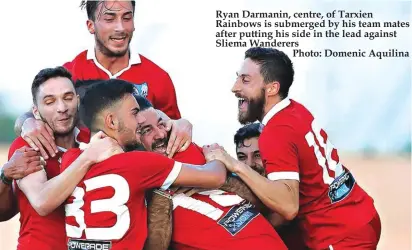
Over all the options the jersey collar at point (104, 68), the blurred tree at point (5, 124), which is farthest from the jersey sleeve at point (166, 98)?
the blurred tree at point (5, 124)

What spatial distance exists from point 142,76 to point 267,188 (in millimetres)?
1310

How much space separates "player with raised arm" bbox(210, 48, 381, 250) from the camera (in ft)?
14.4

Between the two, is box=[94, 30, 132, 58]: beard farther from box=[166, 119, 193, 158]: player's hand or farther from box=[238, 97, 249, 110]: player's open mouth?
box=[166, 119, 193, 158]: player's hand

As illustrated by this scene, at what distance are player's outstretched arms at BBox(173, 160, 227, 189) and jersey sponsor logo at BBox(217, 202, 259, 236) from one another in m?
0.18

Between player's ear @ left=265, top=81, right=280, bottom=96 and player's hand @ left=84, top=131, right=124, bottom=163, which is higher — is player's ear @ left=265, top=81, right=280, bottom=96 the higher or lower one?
the higher one

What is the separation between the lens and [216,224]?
13.8 ft

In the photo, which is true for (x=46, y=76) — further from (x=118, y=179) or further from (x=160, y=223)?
(x=160, y=223)

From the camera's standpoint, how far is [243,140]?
5.04m

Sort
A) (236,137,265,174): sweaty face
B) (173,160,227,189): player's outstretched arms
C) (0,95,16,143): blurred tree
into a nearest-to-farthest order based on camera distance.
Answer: (173,160,227,189): player's outstretched arms < (236,137,265,174): sweaty face < (0,95,16,143): blurred tree

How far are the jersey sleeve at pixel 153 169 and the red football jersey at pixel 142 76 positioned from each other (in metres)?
1.22

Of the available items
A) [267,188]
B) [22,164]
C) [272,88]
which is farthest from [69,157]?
[272,88]

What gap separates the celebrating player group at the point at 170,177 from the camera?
13.1 feet

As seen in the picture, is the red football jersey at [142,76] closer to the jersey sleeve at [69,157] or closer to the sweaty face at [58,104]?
the sweaty face at [58,104]

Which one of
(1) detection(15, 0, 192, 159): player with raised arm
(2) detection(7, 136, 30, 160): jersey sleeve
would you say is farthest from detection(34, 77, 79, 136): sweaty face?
(1) detection(15, 0, 192, 159): player with raised arm
